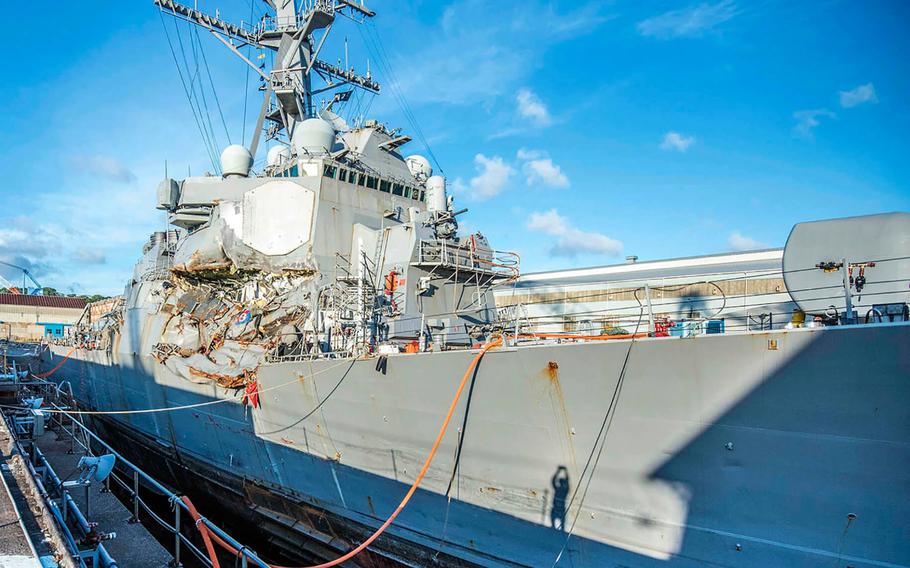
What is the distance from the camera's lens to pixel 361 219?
11383mm

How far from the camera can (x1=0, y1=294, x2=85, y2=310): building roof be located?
45188 mm

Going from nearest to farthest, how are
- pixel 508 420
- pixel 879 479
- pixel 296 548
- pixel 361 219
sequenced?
pixel 879 479
pixel 508 420
pixel 296 548
pixel 361 219

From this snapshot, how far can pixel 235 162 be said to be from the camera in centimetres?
1526

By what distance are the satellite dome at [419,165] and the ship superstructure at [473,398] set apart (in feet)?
4.54

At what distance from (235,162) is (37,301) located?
142 ft

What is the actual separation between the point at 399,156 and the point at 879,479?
11.6 m

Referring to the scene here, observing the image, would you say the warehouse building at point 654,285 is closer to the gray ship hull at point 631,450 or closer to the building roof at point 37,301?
the gray ship hull at point 631,450

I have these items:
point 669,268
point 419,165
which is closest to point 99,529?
point 419,165

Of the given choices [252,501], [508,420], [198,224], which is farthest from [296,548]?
[198,224]

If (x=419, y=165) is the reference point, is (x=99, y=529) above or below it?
below

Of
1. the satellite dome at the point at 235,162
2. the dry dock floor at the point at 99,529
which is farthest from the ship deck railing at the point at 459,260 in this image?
the satellite dome at the point at 235,162

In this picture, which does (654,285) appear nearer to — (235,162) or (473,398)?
(473,398)

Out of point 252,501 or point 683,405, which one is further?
point 252,501

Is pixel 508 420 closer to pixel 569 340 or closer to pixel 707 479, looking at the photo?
pixel 569 340
